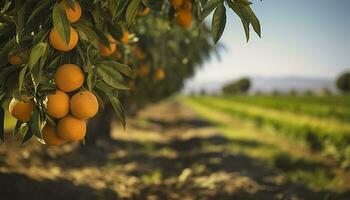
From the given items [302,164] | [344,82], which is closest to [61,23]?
[302,164]

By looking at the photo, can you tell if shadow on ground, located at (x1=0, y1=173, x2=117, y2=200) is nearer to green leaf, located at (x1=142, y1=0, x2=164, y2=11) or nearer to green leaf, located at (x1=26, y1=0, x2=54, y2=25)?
green leaf, located at (x1=26, y1=0, x2=54, y2=25)

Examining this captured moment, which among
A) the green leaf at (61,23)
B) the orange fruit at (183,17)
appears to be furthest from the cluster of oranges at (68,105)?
the orange fruit at (183,17)

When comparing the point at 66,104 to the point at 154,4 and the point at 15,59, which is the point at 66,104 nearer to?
the point at 15,59

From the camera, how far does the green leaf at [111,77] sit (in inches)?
77.3

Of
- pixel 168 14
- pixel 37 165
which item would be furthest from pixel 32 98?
pixel 37 165

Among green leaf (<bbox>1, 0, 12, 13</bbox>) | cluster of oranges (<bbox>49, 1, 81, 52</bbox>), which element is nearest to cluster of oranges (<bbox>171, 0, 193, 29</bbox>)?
cluster of oranges (<bbox>49, 1, 81, 52</bbox>)

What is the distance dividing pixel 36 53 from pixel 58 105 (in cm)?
22

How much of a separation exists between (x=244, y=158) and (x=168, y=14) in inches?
243

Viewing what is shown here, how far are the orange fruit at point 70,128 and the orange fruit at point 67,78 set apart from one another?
122 mm

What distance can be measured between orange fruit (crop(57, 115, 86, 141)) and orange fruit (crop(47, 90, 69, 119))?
0.03m

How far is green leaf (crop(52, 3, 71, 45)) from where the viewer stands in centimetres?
166

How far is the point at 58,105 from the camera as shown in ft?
5.51

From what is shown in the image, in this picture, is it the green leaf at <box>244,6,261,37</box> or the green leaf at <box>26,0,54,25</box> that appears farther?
the green leaf at <box>244,6,261,37</box>

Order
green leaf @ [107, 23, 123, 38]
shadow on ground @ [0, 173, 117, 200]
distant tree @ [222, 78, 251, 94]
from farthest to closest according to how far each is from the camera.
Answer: distant tree @ [222, 78, 251, 94], shadow on ground @ [0, 173, 117, 200], green leaf @ [107, 23, 123, 38]
